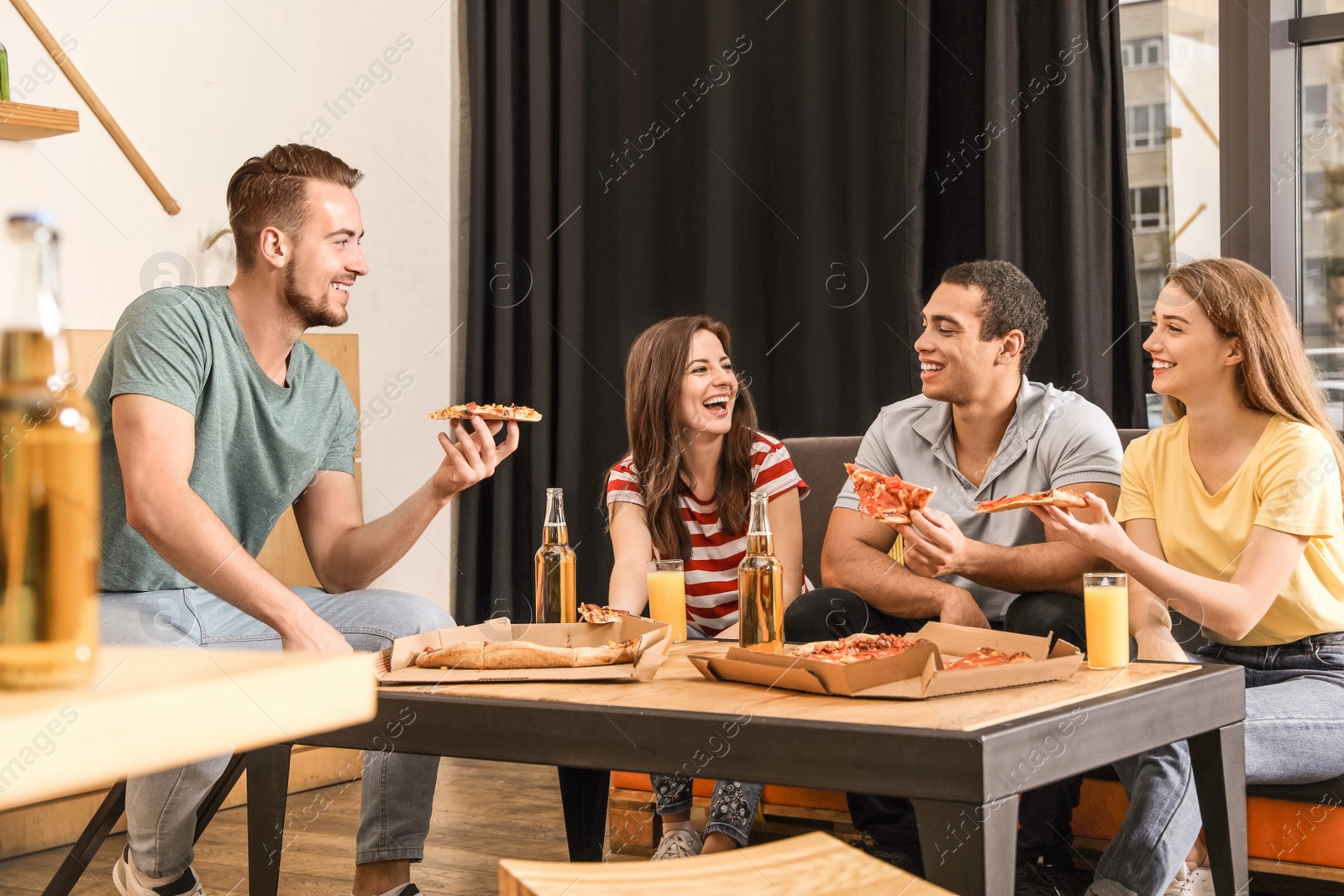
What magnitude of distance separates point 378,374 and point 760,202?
52.7 inches

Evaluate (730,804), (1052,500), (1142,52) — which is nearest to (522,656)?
(730,804)

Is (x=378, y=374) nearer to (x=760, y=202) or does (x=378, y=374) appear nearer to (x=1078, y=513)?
(x=760, y=202)

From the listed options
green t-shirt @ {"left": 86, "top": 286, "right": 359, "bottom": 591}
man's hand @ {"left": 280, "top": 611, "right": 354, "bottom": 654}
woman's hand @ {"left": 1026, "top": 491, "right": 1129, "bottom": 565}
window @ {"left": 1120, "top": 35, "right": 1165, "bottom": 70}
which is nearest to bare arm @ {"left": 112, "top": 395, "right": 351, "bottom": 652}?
man's hand @ {"left": 280, "top": 611, "right": 354, "bottom": 654}

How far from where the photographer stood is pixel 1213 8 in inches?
135

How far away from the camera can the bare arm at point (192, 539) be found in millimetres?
2076

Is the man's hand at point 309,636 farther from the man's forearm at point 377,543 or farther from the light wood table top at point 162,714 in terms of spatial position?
the light wood table top at point 162,714

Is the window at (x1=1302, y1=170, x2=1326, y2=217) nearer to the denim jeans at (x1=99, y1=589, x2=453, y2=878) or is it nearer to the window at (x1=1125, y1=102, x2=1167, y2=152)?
the window at (x1=1125, y1=102, x2=1167, y2=152)

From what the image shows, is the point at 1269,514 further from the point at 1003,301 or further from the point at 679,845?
the point at 679,845

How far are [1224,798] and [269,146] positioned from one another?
10.1ft

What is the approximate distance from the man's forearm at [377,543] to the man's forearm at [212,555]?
0.35 m

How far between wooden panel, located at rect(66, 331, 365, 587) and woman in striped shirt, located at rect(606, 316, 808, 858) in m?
0.64

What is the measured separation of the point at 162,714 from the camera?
56 cm

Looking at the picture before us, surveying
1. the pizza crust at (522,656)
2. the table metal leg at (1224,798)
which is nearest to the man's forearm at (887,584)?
the table metal leg at (1224,798)

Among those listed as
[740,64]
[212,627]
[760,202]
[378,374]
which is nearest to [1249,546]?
[212,627]
